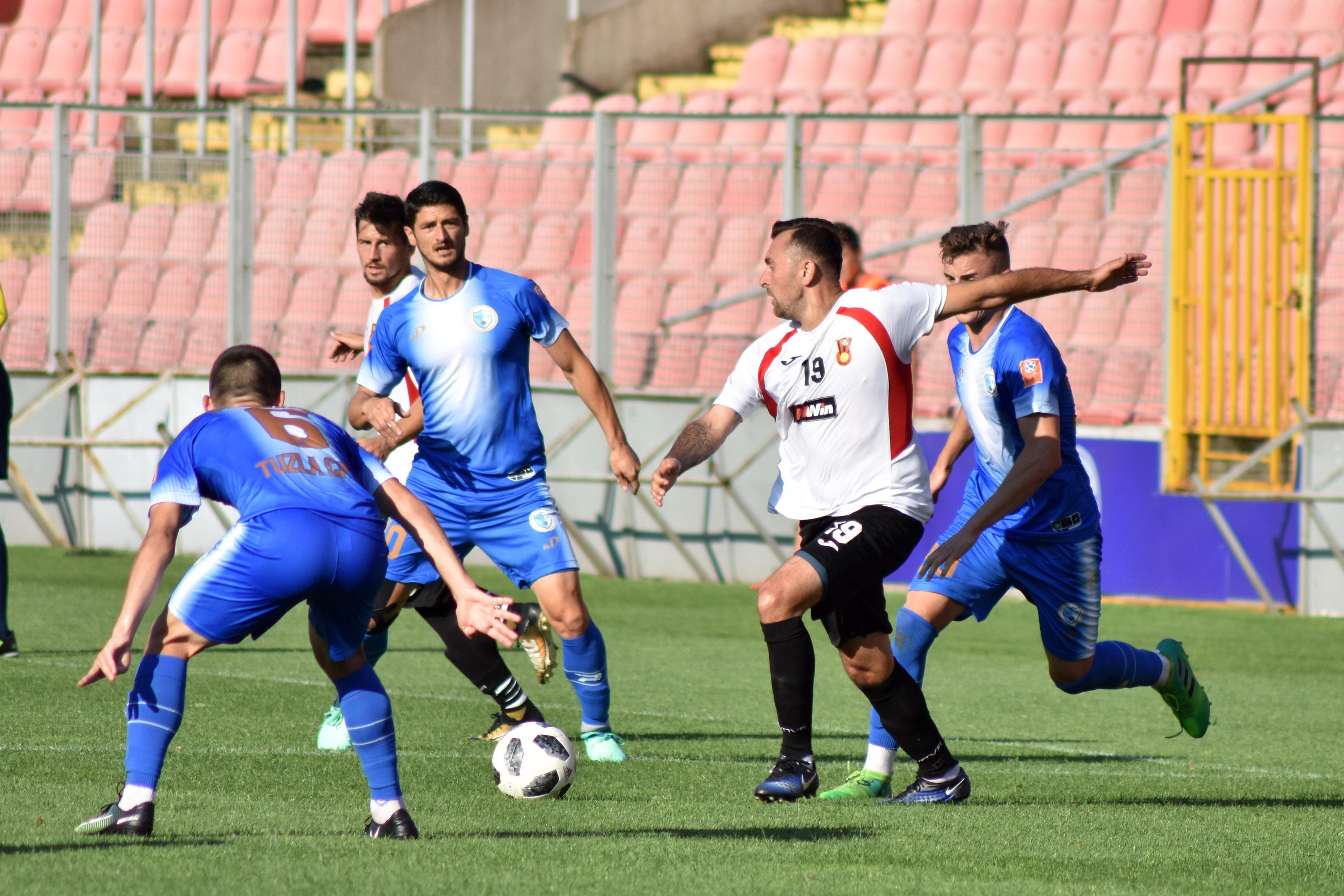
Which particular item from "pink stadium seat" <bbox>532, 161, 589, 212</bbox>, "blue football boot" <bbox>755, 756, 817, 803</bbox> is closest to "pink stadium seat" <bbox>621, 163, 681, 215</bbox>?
"pink stadium seat" <bbox>532, 161, 589, 212</bbox>

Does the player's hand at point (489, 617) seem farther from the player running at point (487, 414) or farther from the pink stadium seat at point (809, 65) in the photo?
the pink stadium seat at point (809, 65)

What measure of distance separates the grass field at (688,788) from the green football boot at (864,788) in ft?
0.91

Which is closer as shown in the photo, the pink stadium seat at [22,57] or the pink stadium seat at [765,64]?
the pink stadium seat at [765,64]

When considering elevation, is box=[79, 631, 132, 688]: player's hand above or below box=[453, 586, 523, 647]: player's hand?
below

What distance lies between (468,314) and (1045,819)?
297cm

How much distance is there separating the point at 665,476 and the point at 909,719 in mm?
1146

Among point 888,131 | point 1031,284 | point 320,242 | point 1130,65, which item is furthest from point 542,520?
point 1130,65

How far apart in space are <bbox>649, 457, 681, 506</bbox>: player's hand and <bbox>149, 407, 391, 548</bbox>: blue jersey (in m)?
1.08

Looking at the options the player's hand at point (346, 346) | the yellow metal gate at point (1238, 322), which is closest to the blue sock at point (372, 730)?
the player's hand at point (346, 346)

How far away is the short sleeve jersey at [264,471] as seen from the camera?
4.91 metres

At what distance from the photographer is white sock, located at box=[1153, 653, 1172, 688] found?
22.4 ft

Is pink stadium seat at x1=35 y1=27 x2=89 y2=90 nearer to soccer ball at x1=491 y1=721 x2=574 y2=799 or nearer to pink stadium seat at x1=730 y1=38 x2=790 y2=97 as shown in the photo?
pink stadium seat at x1=730 y1=38 x2=790 y2=97

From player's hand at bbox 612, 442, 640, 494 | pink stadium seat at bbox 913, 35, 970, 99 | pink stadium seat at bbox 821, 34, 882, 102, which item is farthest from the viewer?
pink stadium seat at bbox 821, 34, 882, 102

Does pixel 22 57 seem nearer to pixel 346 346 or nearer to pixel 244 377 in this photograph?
Result: pixel 346 346
